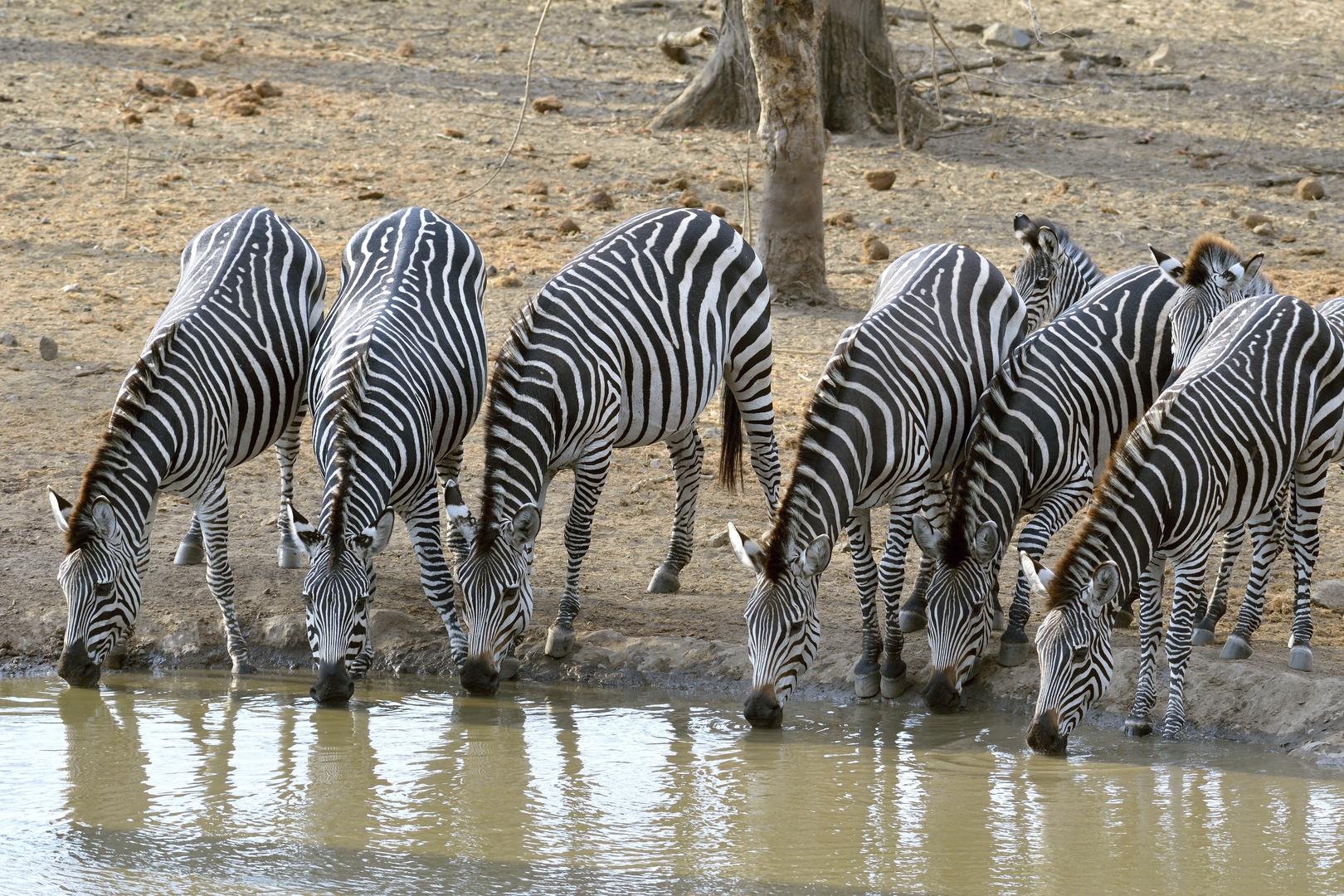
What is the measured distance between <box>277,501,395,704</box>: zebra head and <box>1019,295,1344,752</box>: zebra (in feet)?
9.41

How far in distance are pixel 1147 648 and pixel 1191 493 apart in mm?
731

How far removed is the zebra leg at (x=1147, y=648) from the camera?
6.41m

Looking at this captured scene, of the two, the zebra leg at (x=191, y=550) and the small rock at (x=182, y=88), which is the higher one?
the small rock at (x=182, y=88)

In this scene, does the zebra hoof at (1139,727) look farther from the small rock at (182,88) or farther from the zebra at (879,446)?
the small rock at (182,88)

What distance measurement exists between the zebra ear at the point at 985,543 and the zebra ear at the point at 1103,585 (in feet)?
1.91

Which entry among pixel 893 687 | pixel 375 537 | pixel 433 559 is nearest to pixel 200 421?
pixel 375 537

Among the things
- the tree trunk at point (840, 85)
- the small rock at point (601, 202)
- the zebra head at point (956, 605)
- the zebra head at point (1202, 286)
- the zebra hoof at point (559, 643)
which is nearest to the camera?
the zebra head at point (956, 605)

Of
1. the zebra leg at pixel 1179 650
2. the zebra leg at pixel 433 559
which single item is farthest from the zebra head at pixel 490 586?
the zebra leg at pixel 1179 650

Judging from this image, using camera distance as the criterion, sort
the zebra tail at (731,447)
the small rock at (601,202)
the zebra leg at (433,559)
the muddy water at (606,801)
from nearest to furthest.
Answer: the muddy water at (606,801) < the zebra leg at (433,559) < the zebra tail at (731,447) < the small rock at (601,202)

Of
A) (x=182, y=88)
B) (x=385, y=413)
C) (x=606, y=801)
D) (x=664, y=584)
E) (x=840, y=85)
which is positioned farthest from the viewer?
(x=182, y=88)

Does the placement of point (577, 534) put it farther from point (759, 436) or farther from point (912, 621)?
point (912, 621)

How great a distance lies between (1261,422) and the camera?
6.60 metres

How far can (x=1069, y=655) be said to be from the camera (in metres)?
5.95

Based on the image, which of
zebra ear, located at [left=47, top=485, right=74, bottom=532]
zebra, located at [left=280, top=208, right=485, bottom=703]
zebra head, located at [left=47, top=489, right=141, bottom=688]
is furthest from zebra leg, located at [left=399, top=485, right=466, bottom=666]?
zebra ear, located at [left=47, top=485, right=74, bottom=532]
